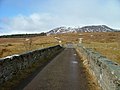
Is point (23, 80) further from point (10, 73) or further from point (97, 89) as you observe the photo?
point (97, 89)

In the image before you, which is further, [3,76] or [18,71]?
[18,71]

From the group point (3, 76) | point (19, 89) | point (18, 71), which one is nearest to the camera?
point (19, 89)

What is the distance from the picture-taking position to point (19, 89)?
11766 millimetres

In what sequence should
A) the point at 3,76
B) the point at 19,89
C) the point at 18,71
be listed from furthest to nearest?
1. the point at 18,71
2. the point at 3,76
3. the point at 19,89

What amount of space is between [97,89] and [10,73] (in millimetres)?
4310

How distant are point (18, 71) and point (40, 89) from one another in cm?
432

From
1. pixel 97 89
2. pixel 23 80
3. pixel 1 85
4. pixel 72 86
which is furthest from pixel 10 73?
pixel 97 89

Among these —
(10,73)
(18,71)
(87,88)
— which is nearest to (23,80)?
(10,73)

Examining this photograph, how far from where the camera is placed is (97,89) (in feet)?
40.8

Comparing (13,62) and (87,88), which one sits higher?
(13,62)

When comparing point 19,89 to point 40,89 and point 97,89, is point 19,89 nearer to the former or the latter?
point 40,89

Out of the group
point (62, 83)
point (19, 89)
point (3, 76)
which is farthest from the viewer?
point (62, 83)

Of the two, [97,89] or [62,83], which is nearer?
[97,89]

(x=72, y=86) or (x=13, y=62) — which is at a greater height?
(x=13, y=62)
